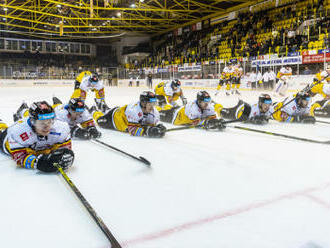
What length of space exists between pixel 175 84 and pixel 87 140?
312 cm

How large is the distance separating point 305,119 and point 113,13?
21792mm

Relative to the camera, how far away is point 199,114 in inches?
218

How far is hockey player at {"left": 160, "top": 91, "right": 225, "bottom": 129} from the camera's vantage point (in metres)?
5.18

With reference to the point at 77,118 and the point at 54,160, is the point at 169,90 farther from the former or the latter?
the point at 54,160

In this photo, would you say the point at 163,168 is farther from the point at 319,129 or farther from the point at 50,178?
the point at 319,129

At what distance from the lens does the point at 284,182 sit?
108 inches

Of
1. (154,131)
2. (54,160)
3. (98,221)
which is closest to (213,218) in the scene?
(98,221)

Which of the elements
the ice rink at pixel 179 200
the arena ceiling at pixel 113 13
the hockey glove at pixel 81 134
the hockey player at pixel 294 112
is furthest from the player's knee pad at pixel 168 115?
the arena ceiling at pixel 113 13

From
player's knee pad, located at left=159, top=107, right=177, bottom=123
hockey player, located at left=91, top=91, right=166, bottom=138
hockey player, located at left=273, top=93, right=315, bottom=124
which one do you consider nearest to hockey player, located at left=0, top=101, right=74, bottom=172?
hockey player, located at left=91, top=91, right=166, bottom=138

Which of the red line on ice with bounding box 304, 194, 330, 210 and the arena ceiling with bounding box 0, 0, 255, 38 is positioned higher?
the arena ceiling with bounding box 0, 0, 255, 38

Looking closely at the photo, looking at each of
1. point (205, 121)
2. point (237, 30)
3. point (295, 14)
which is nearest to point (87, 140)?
point (205, 121)

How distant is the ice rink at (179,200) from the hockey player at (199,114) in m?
1.27

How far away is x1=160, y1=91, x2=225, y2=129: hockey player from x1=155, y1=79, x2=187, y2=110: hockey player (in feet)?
3.23

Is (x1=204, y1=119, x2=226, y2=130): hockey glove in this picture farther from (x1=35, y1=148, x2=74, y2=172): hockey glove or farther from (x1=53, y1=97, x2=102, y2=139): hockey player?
(x1=35, y1=148, x2=74, y2=172): hockey glove
